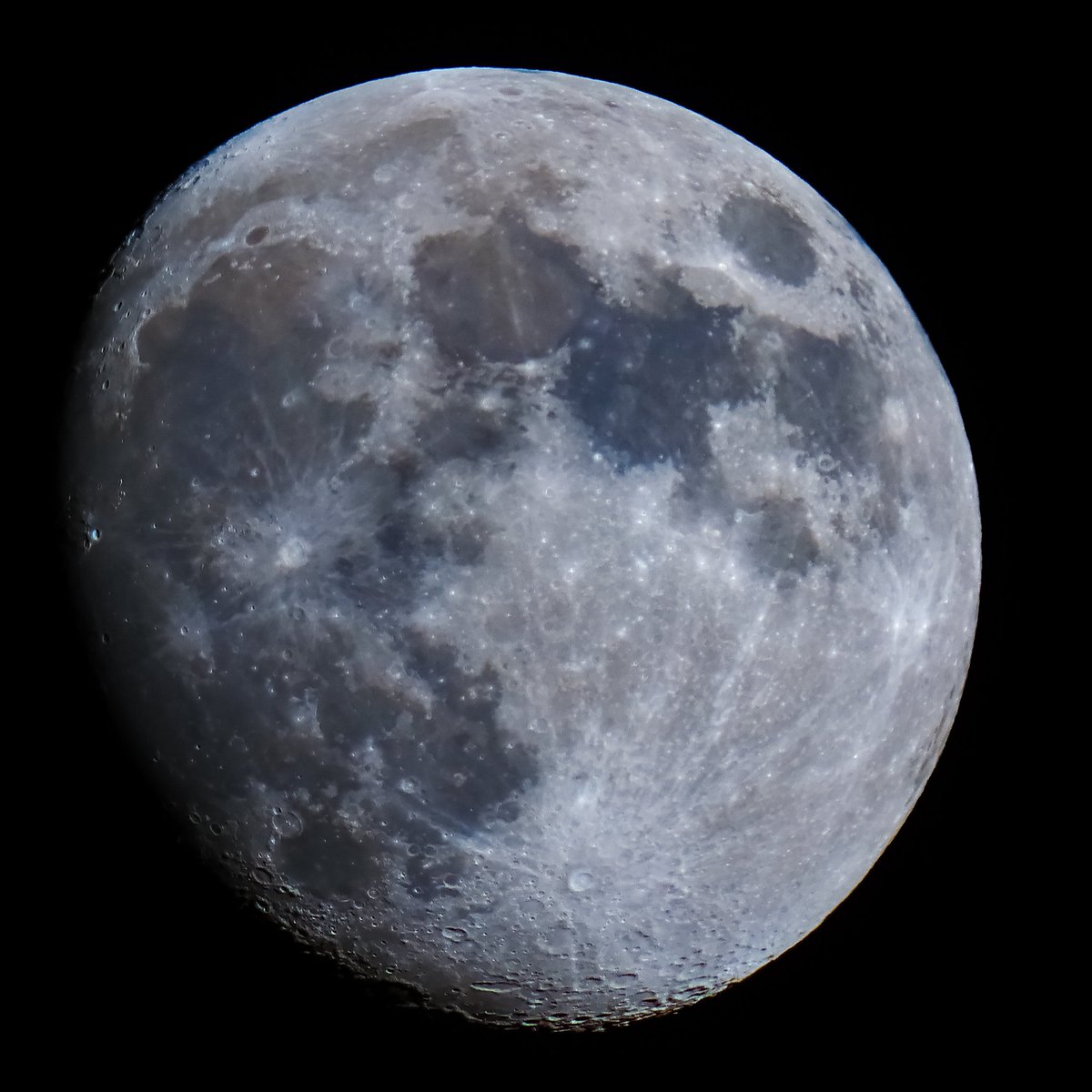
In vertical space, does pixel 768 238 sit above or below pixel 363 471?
above

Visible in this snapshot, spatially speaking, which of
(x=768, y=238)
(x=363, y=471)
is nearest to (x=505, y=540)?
(x=363, y=471)

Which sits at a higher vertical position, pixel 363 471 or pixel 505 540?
pixel 363 471

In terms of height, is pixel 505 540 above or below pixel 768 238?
below

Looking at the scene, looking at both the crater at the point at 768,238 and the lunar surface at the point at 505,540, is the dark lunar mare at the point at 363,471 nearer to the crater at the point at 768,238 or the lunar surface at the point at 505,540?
the lunar surface at the point at 505,540

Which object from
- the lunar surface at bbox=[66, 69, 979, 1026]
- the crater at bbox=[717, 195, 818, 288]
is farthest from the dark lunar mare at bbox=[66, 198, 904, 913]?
the crater at bbox=[717, 195, 818, 288]

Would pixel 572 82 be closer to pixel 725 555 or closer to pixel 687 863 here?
pixel 725 555

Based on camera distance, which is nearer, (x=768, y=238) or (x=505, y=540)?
(x=505, y=540)

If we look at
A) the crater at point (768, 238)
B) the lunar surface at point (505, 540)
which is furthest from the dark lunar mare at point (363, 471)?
the crater at point (768, 238)

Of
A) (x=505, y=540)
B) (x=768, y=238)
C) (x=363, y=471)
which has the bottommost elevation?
(x=505, y=540)

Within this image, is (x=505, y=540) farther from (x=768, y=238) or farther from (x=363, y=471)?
(x=768, y=238)

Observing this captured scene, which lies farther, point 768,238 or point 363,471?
point 768,238
